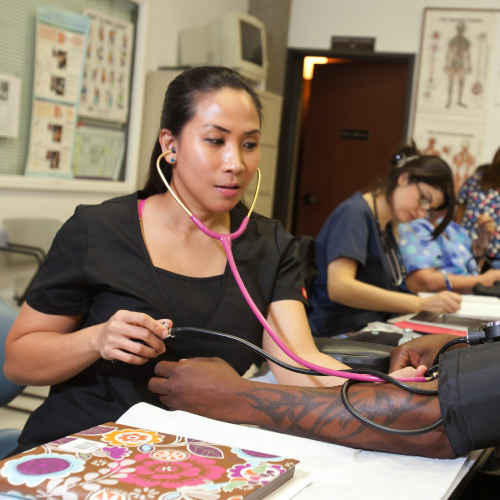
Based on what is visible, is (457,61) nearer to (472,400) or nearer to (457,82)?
(457,82)

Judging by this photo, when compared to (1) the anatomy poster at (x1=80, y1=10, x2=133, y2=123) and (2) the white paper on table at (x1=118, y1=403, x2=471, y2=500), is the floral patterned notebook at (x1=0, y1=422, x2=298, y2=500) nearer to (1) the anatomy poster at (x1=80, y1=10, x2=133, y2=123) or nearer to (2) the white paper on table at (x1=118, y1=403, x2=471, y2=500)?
(2) the white paper on table at (x1=118, y1=403, x2=471, y2=500)

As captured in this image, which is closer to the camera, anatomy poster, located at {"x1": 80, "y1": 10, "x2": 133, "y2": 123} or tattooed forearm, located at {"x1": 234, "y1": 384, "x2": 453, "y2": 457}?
tattooed forearm, located at {"x1": 234, "y1": 384, "x2": 453, "y2": 457}

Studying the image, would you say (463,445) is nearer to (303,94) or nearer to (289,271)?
(289,271)

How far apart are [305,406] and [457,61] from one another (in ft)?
16.4

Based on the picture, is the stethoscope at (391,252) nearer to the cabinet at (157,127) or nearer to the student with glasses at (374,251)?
the student with glasses at (374,251)

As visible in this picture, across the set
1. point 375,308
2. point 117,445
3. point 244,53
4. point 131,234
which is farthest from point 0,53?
point 117,445

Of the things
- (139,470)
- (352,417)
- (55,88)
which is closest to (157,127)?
(55,88)

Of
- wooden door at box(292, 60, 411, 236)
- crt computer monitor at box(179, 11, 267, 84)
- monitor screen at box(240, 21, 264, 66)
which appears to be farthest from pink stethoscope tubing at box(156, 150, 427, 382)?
wooden door at box(292, 60, 411, 236)

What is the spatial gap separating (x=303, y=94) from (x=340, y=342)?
15.4ft

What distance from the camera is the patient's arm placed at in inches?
34.7

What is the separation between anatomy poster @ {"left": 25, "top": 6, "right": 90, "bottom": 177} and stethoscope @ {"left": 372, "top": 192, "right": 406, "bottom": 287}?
5.95 ft

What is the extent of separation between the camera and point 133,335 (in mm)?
961

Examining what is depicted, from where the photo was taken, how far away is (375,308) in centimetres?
234

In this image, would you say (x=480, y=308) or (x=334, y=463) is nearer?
(x=334, y=463)
